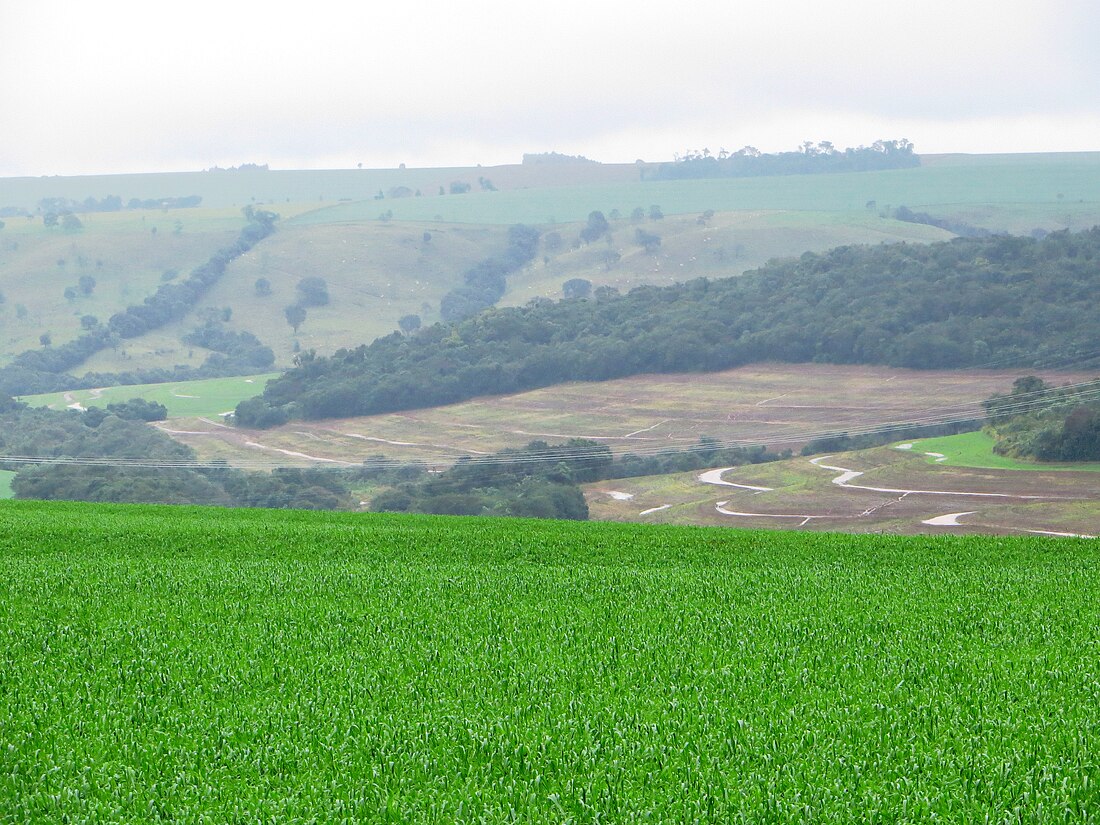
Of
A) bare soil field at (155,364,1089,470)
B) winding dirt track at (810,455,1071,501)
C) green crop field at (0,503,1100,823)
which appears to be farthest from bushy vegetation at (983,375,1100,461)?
green crop field at (0,503,1100,823)

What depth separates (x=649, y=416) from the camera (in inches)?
4966

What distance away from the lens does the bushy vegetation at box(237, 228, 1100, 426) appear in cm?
12219

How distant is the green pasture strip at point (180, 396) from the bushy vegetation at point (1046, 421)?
3734 inches

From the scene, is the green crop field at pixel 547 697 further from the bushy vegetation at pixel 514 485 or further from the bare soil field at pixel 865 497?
the bushy vegetation at pixel 514 485

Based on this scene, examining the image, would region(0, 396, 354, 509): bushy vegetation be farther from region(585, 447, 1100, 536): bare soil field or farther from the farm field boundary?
the farm field boundary

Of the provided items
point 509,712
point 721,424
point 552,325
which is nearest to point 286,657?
point 509,712

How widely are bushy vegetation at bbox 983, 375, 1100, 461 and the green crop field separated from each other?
6891 centimetres

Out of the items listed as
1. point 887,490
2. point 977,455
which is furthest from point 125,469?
point 977,455

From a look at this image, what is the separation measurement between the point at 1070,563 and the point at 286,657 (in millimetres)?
14257

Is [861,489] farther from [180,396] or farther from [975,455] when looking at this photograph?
[180,396]

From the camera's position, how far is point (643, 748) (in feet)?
26.2

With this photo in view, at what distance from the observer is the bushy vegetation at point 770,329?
4811 inches

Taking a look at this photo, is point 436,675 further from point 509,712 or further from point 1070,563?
point 1070,563

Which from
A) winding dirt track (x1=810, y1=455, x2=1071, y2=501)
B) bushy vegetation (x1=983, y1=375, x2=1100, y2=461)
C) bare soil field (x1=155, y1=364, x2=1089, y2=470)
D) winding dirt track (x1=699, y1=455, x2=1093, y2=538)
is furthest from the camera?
bare soil field (x1=155, y1=364, x2=1089, y2=470)
